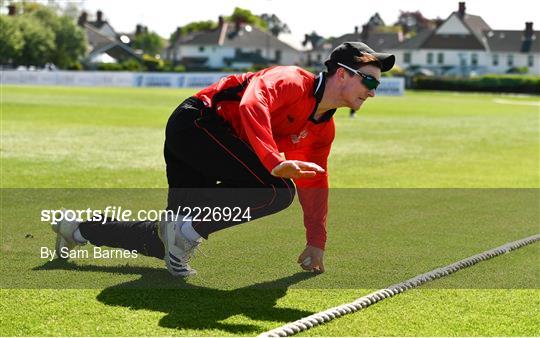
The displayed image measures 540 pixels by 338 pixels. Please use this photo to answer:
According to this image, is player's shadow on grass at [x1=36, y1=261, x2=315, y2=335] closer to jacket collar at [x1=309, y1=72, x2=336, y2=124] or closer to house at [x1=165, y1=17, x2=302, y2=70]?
jacket collar at [x1=309, y1=72, x2=336, y2=124]

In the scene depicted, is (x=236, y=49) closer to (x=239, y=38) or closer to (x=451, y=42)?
(x=239, y=38)

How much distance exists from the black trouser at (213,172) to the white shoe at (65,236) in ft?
3.16

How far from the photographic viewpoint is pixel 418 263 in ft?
25.6

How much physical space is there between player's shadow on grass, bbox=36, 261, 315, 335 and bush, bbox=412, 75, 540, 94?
82595 mm

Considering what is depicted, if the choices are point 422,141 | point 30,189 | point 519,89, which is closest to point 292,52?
point 519,89

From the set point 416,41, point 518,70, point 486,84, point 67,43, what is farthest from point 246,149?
point 518,70

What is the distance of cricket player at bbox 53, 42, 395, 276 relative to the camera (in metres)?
6.37

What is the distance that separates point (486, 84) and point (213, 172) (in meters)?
86.2

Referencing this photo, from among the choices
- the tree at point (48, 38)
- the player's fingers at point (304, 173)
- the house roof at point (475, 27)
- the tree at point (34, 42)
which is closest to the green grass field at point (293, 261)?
the player's fingers at point (304, 173)

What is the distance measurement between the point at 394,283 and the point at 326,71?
5.71 ft

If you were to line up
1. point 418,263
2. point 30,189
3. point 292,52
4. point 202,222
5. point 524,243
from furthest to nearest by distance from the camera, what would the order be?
point 292,52
point 30,189
point 524,243
point 418,263
point 202,222

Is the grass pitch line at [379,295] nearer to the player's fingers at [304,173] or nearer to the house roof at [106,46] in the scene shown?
the player's fingers at [304,173]

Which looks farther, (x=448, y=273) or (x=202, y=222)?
(x=448, y=273)

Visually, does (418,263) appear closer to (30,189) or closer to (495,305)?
(495,305)
